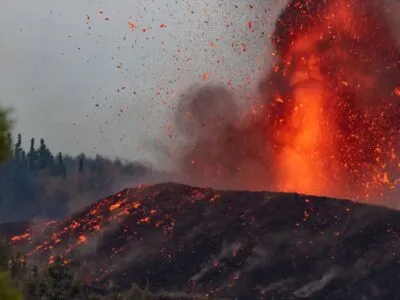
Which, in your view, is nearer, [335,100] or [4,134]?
[4,134]

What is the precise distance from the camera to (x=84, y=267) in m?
95.0

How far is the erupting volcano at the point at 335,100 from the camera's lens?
397ft

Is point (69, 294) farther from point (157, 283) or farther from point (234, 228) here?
point (234, 228)

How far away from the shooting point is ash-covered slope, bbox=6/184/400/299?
82062mm

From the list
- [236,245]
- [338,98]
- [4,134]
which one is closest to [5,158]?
[4,134]

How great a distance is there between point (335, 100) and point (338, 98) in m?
0.58

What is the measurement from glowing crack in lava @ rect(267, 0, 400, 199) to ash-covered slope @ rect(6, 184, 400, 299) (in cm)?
2348

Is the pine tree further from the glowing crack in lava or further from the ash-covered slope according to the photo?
the glowing crack in lava

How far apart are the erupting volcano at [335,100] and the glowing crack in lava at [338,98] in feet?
0.52

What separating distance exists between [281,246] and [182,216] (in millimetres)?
17101

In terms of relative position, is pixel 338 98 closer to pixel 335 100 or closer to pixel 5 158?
pixel 335 100

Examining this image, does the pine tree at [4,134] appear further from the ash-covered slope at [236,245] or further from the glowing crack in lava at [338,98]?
the glowing crack in lava at [338,98]

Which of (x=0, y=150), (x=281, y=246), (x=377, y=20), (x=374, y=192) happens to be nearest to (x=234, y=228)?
(x=281, y=246)

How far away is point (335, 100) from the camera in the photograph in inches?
4855
